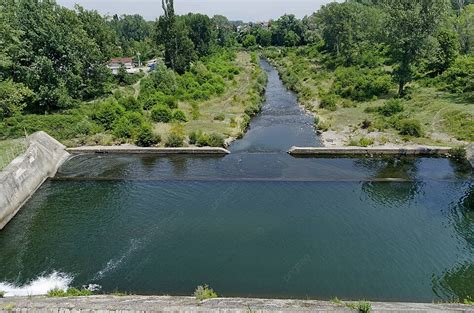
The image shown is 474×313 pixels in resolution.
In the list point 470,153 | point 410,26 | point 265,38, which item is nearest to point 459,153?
point 470,153

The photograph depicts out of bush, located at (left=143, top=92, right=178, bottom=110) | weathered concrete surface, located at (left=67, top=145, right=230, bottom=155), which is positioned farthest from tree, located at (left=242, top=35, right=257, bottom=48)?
weathered concrete surface, located at (left=67, top=145, right=230, bottom=155)

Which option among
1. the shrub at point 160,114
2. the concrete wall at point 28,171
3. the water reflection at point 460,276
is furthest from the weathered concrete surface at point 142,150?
the water reflection at point 460,276

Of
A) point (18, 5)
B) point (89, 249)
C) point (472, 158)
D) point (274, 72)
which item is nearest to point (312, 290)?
point (89, 249)

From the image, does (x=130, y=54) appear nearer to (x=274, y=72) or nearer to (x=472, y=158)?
(x=274, y=72)

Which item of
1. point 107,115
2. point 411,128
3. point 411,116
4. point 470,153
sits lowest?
point 470,153

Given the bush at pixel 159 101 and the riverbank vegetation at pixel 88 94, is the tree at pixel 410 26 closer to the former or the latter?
the riverbank vegetation at pixel 88 94

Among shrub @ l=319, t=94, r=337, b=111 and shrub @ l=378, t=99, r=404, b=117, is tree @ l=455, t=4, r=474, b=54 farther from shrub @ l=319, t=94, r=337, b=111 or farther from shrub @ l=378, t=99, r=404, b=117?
shrub @ l=319, t=94, r=337, b=111

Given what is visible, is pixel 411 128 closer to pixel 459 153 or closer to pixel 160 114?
pixel 459 153
